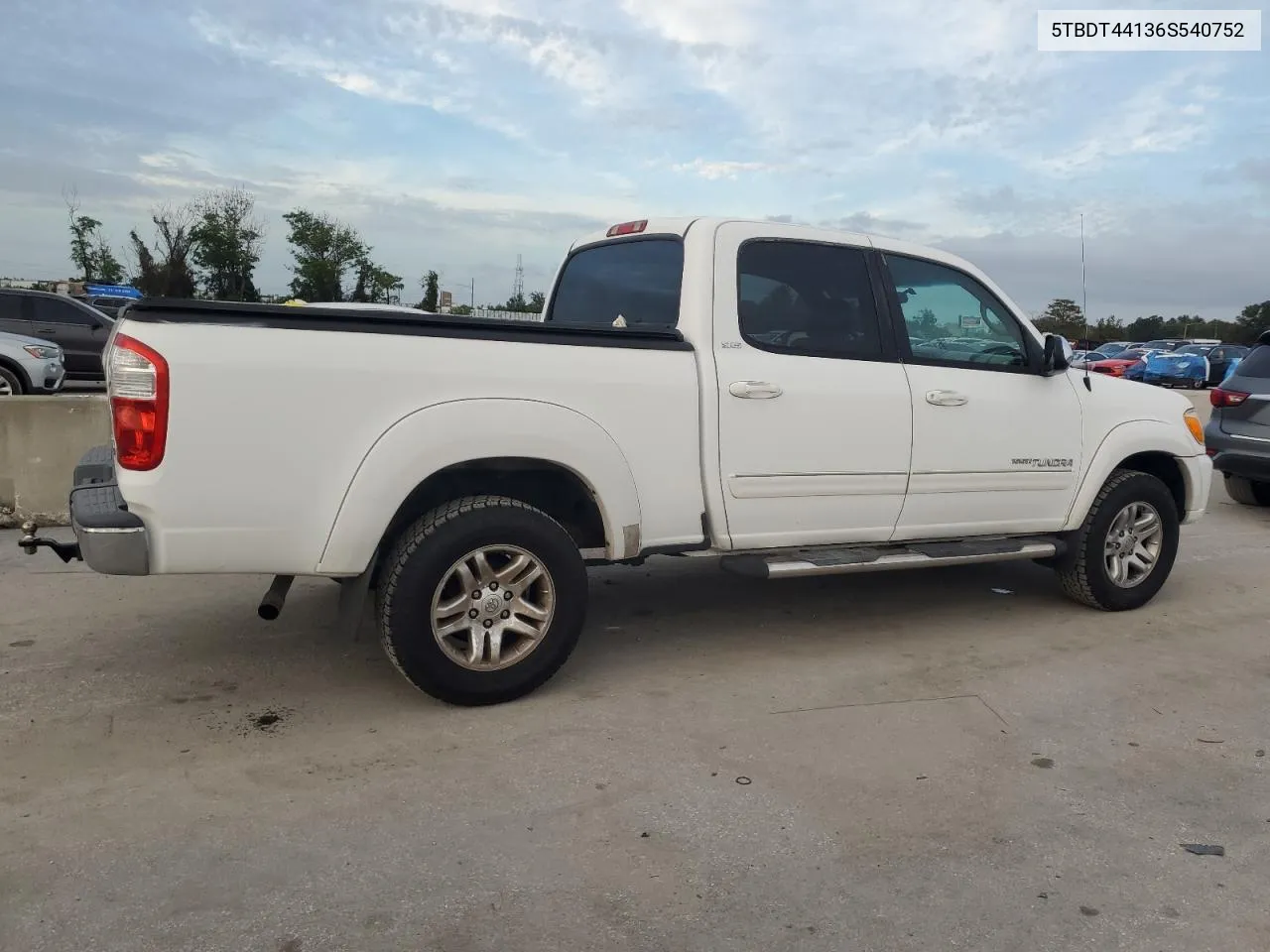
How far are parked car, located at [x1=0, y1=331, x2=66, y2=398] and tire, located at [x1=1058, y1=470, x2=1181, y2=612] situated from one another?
1195cm

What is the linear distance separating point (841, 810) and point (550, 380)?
1846 millimetres

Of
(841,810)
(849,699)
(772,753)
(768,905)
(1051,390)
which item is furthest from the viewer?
(1051,390)

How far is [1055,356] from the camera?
199 inches

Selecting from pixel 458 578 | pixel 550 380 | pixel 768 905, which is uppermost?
pixel 550 380

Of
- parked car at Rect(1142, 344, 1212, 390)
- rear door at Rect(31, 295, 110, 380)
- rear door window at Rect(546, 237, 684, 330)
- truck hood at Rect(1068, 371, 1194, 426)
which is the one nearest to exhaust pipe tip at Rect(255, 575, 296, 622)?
rear door window at Rect(546, 237, 684, 330)

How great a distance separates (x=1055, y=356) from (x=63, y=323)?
15.0 m

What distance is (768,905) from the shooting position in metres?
2.64

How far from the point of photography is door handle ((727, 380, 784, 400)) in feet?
13.8

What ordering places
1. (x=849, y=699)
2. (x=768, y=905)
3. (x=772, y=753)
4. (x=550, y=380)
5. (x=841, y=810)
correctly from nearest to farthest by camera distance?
(x=768, y=905) → (x=841, y=810) → (x=772, y=753) → (x=550, y=380) → (x=849, y=699)

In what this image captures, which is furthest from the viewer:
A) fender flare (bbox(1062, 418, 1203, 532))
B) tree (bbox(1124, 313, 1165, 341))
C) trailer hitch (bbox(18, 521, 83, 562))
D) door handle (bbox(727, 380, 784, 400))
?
tree (bbox(1124, 313, 1165, 341))

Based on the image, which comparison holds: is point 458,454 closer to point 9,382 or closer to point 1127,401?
point 1127,401

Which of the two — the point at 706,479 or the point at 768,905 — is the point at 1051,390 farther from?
the point at 768,905

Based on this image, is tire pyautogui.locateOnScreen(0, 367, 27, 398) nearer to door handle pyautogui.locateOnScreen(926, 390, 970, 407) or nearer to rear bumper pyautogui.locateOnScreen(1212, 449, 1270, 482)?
door handle pyautogui.locateOnScreen(926, 390, 970, 407)

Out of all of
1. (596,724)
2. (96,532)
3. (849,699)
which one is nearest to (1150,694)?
(849,699)
